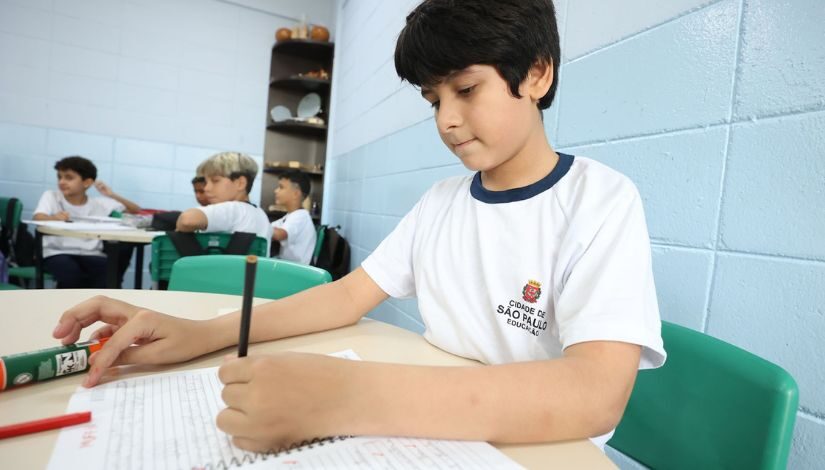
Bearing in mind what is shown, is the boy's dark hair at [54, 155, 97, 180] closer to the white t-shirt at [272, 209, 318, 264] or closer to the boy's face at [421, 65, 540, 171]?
the white t-shirt at [272, 209, 318, 264]

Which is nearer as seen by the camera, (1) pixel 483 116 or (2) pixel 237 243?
(1) pixel 483 116

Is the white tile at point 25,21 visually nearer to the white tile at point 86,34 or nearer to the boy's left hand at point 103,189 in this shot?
the white tile at point 86,34

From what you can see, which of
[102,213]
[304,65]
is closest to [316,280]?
[102,213]

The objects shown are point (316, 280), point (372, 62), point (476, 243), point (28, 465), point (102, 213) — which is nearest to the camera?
point (28, 465)

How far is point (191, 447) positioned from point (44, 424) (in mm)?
143

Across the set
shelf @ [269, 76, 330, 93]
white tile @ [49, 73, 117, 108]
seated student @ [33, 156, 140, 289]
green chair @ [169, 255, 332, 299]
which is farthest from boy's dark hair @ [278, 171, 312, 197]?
green chair @ [169, 255, 332, 299]

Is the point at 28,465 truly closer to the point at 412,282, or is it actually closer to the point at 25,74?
the point at 412,282

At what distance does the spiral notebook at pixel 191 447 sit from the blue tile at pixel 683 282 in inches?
26.6

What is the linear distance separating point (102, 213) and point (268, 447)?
4.08m

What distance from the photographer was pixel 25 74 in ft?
13.1

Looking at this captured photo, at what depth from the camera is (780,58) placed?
79cm

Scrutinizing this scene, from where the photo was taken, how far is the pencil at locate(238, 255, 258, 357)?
355 millimetres

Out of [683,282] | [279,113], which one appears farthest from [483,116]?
[279,113]

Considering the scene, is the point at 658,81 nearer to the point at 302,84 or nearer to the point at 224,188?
the point at 224,188
